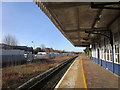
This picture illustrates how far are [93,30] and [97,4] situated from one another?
8.53m

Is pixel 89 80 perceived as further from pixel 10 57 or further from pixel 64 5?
pixel 10 57

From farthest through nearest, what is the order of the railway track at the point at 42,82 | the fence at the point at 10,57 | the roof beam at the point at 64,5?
the fence at the point at 10,57 → the railway track at the point at 42,82 → the roof beam at the point at 64,5

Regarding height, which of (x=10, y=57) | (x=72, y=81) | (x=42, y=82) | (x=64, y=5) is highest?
(x=64, y=5)

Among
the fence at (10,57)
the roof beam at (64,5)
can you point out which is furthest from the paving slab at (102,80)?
the fence at (10,57)

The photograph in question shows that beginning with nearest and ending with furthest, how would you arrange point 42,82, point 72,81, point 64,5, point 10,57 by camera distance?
point 64,5 < point 72,81 < point 42,82 < point 10,57

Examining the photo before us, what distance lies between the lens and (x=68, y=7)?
1020 centimetres

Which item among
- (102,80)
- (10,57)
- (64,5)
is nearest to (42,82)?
(102,80)

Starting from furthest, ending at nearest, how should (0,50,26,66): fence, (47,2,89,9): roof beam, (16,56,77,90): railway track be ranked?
(0,50,26,66): fence < (16,56,77,90): railway track < (47,2,89,9): roof beam

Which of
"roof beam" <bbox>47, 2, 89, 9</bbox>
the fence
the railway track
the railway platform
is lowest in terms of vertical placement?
the railway track

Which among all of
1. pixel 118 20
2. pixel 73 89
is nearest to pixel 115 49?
pixel 118 20

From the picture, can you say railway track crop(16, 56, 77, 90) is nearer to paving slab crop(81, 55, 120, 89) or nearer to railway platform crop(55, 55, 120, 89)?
railway platform crop(55, 55, 120, 89)

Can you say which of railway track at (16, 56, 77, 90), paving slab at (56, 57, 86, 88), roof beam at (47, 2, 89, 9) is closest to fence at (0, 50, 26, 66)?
railway track at (16, 56, 77, 90)

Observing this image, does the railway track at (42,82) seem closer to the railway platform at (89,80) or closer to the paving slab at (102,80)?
the railway platform at (89,80)

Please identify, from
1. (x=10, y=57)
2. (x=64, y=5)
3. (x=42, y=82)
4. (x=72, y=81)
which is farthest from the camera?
(x=10, y=57)
